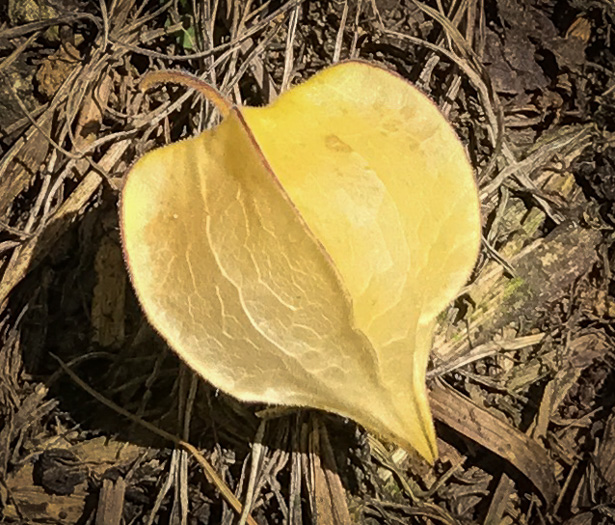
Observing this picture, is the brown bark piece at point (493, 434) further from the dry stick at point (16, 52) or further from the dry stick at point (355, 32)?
the dry stick at point (16, 52)

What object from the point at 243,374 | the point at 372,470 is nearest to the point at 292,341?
the point at 243,374

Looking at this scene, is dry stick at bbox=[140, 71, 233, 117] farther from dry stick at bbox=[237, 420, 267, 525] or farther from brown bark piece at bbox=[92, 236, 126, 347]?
dry stick at bbox=[237, 420, 267, 525]

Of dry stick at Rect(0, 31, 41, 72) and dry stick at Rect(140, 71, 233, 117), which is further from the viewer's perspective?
dry stick at Rect(0, 31, 41, 72)

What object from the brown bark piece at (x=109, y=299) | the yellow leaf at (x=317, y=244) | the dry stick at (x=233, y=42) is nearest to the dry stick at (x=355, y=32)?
the dry stick at (x=233, y=42)

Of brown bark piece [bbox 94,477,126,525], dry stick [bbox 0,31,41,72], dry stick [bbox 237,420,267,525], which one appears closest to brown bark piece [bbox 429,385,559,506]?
dry stick [bbox 237,420,267,525]

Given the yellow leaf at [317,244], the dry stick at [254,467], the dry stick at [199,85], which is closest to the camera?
the yellow leaf at [317,244]

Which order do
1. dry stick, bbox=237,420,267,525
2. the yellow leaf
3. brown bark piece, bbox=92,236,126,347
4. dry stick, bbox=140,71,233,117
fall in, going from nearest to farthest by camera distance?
1. the yellow leaf
2. dry stick, bbox=140,71,233,117
3. dry stick, bbox=237,420,267,525
4. brown bark piece, bbox=92,236,126,347
